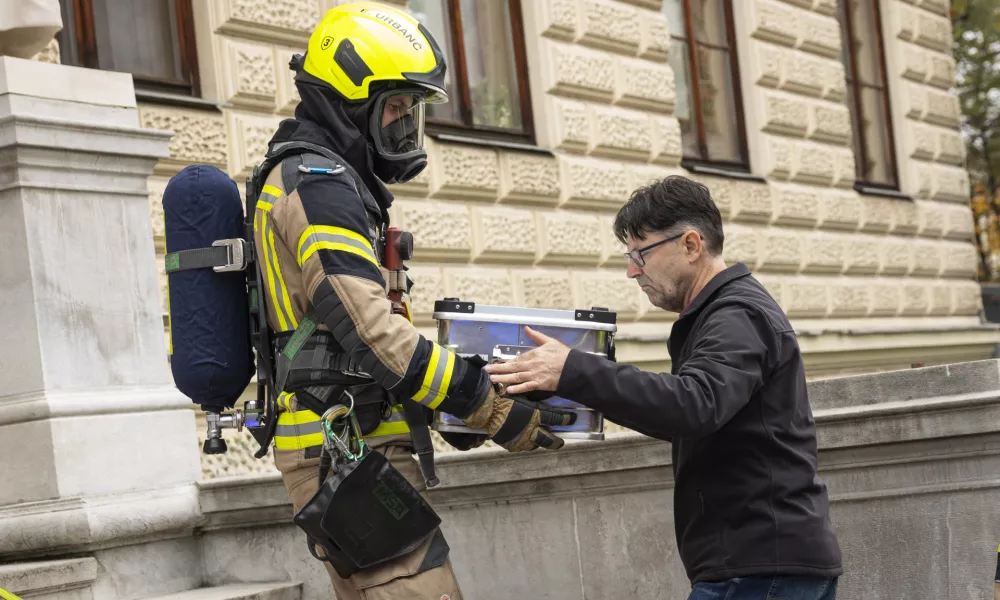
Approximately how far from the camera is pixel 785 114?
38.6 feet

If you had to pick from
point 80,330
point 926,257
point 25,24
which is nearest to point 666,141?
point 926,257

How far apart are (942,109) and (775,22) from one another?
3.31 meters

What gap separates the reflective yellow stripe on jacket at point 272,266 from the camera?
10.4ft

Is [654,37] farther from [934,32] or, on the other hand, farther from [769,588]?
[769,588]

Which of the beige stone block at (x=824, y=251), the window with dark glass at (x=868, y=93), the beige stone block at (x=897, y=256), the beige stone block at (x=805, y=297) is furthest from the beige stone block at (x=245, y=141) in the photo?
the window with dark glass at (x=868, y=93)

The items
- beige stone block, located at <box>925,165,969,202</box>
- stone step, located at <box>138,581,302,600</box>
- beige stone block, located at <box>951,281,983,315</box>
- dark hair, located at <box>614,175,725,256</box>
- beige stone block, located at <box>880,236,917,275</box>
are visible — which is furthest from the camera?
beige stone block, located at <box>925,165,969,202</box>

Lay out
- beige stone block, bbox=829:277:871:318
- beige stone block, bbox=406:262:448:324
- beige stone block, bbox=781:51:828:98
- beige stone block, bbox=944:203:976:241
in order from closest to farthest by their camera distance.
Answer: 1. beige stone block, bbox=406:262:448:324
2. beige stone block, bbox=829:277:871:318
3. beige stone block, bbox=781:51:828:98
4. beige stone block, bbox=944:203:976:241

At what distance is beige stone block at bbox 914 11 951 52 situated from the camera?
14102mm

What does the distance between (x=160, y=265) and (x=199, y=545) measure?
230 cm

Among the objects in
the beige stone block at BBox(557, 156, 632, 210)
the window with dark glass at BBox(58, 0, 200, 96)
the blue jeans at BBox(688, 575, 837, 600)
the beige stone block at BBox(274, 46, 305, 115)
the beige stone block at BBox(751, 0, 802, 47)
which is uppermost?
the beige stone block at BBox(751, 0, 802, 47)

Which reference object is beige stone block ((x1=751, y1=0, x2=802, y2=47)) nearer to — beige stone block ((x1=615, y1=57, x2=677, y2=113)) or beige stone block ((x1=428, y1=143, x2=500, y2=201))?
beige stone block ((x1=615, y1=57, x2=677, y2=113))

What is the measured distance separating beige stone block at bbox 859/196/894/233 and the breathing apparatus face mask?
961 centimetres

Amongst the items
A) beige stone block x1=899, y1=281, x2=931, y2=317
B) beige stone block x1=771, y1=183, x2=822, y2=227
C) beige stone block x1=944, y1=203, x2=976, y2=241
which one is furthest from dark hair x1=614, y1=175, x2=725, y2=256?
beige stone block x1=944, y1=203, x2=976, y2=241

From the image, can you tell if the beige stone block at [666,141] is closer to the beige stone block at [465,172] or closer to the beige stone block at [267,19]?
the beige stone block at [465,172]
